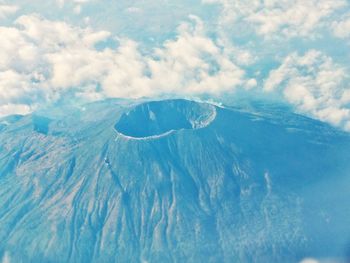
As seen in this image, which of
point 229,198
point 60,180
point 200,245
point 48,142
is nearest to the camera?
point 200,245

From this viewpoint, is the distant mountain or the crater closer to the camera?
the distant mountain

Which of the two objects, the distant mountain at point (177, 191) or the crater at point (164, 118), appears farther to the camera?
the crater at point (164, 118)

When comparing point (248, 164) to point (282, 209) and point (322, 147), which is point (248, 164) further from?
point (322, 147)

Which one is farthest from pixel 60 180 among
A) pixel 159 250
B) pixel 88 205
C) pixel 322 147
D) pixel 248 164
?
pixel 322 147

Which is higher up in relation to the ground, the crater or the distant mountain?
the crater

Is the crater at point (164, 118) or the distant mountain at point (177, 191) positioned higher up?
the crater at point (164, 118)
